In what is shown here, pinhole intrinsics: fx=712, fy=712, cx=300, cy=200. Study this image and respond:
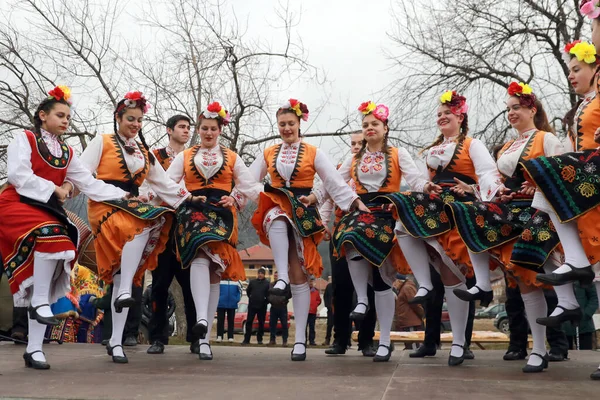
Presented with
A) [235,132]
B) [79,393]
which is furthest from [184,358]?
[235,132]

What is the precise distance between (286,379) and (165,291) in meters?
2.51

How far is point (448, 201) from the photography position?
5.16 m

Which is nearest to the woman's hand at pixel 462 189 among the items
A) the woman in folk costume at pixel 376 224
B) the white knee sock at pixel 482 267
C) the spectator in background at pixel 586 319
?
the woman in folk costume at pixel 376 224

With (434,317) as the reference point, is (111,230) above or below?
above

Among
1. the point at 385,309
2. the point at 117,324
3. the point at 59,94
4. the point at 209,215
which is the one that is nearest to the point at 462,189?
the point at 385,309

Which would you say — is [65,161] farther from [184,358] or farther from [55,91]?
[184,358]

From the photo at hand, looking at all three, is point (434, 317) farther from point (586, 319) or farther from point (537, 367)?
point (586, 319)

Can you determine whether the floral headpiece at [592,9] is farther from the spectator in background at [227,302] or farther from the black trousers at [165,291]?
the spectator in background at [227,302]

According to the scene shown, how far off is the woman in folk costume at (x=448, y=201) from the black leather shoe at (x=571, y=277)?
113cm

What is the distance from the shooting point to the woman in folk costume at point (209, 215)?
538 centimetres

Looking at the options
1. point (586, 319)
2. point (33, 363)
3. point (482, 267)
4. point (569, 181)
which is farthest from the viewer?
point (586, 319)

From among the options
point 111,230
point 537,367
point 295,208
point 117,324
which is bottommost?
point 537,367

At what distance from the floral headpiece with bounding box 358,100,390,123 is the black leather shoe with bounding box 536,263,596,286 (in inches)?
90.6

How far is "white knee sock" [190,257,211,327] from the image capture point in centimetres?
535
